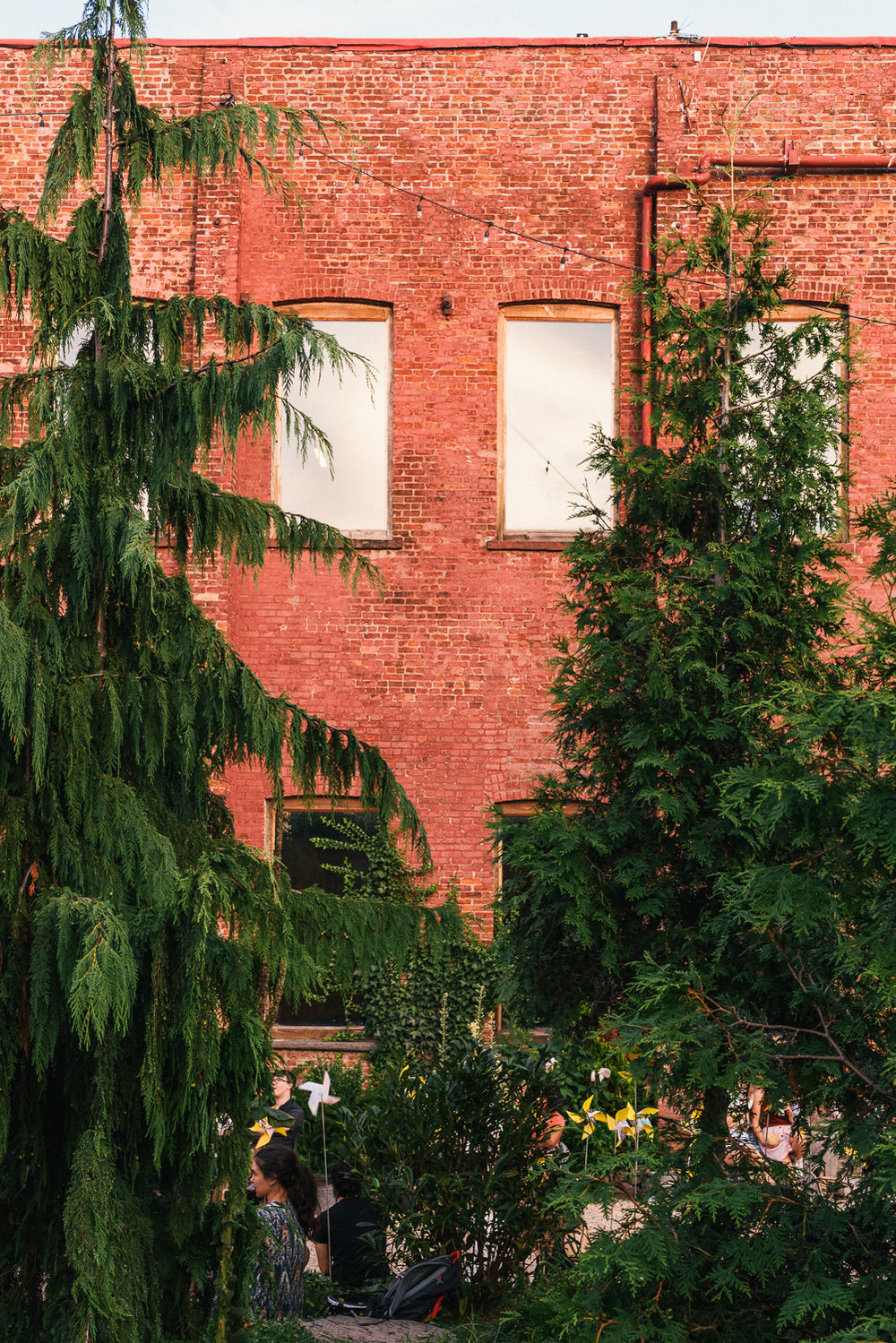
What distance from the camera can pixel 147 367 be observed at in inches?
201

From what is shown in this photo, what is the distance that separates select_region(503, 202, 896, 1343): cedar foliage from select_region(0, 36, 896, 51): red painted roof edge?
675 centimetres

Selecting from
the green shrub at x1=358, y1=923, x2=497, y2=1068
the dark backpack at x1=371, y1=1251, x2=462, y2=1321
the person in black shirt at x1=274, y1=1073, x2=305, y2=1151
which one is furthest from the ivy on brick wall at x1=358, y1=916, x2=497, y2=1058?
the dark backpack at x1=371, y1=1251, x2=462, y2=1321

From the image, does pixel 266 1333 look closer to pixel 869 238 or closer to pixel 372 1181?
pixel 372 1181

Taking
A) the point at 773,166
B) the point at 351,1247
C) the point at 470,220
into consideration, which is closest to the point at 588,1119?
the point at 351,1247

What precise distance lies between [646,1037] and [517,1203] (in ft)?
10.7

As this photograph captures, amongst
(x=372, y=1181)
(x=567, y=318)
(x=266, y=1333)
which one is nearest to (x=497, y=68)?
(x=567, y=318)

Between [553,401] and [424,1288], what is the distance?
8.47 metres

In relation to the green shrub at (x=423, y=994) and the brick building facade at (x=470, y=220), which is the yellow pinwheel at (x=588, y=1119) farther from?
the brick building facade at (x=470, y=220)

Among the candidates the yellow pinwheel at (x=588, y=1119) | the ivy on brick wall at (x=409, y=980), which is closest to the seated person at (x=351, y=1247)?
the yellow pinwheel at (x=588, y=1119)

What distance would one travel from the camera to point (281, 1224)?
645cm

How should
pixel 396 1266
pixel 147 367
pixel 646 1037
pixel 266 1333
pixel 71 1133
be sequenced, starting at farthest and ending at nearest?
1. pixel 396 1266
2. pixel 266 1333
3. pixel 147 367
4. pixel 71 1133
5. pixel 646 1037

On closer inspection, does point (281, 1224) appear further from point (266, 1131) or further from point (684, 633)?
point (684, 633)

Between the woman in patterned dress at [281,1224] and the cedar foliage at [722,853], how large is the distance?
1522mm

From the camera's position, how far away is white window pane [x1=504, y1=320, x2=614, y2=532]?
1243cm
